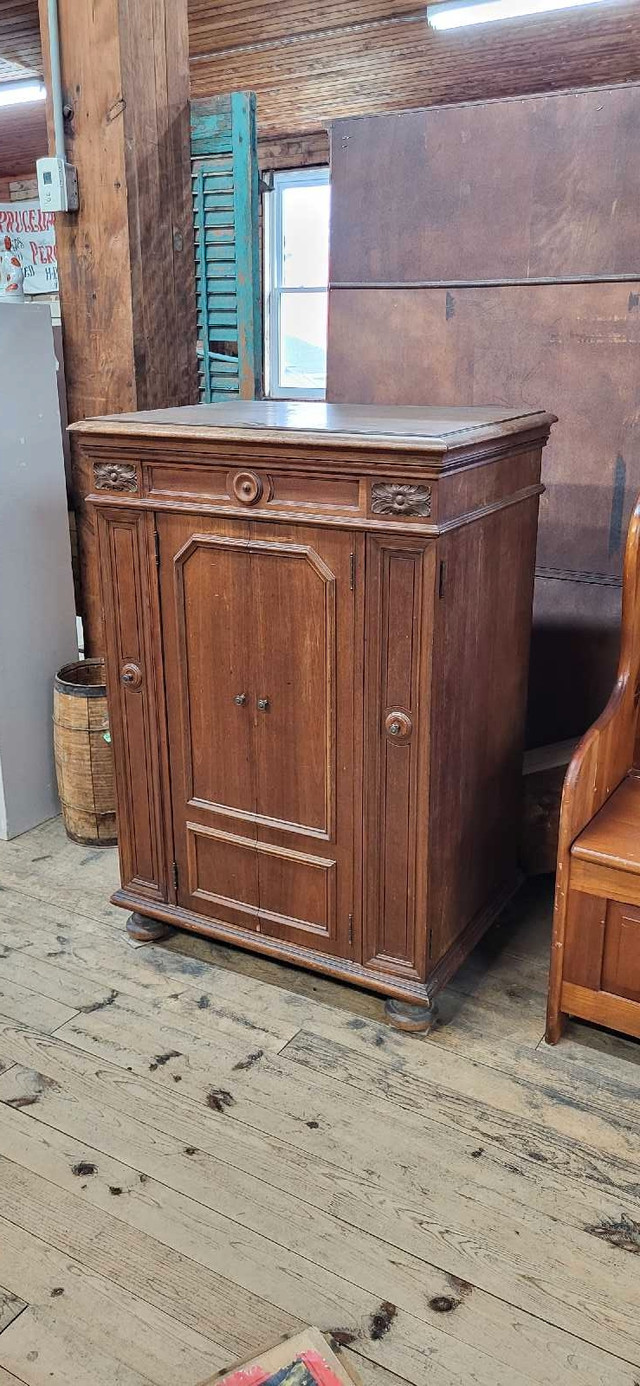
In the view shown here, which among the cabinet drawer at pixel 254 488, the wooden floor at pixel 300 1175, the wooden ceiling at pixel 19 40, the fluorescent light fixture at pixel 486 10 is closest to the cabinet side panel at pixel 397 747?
the cabinet drawer at pixel 254 488

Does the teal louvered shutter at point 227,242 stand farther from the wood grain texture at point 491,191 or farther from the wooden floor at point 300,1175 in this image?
the wooden floor at point 300,1175

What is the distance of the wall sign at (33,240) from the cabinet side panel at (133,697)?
2646mm

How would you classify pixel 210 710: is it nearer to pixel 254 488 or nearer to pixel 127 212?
pixel 254 488

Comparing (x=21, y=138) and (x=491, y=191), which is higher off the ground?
(x=21, y=138)

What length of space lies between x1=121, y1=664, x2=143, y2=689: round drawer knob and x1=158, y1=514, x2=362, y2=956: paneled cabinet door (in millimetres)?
84

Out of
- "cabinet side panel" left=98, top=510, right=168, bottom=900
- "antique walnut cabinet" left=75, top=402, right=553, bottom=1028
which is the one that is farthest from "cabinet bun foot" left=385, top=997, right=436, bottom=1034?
"cabinet side panel" left=98, top=510, right=168, bottom=900

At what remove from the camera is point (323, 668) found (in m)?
2.07

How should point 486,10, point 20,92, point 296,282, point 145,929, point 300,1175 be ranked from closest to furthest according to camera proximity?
point 300,1175 → point 145,929 → point 486,10 → point 20,92 → point 296,282

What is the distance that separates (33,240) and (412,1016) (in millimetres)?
5209

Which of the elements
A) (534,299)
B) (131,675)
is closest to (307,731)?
(131,675)

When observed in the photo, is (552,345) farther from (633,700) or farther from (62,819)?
(62,819)

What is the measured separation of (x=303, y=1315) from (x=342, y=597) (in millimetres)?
1190

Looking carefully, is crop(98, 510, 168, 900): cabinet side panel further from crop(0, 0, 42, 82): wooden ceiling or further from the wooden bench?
crop(0, 0, 42, 82): wooden ceiling

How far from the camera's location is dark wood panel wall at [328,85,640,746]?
2.45 meters
